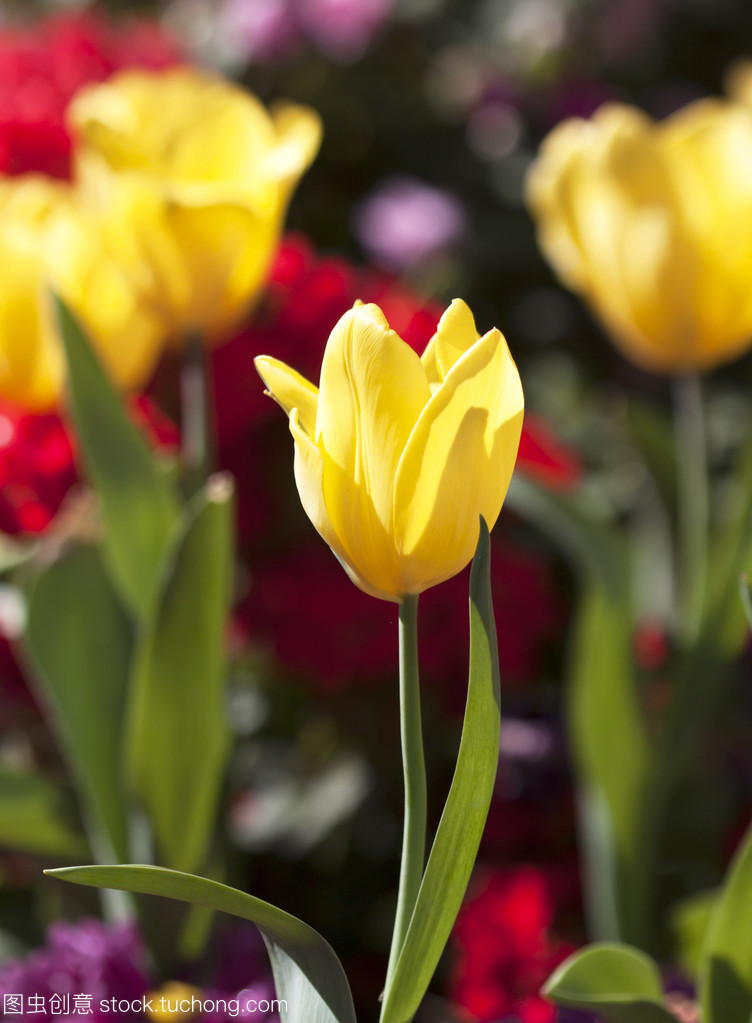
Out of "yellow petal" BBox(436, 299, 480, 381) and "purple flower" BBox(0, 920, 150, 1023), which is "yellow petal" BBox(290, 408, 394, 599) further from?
"purple flower" BBox(0, 920, 150, 1023)

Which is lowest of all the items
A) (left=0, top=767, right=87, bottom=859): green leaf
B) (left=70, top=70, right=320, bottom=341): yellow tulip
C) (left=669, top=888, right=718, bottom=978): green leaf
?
(left=669, top=888, right=718, bottom=978): green leaf

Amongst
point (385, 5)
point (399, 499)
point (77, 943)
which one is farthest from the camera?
point (385, 5)

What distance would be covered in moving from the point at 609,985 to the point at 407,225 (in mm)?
880

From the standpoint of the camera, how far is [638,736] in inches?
19.9

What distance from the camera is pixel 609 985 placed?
1.06 ft

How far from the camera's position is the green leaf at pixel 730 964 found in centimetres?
33

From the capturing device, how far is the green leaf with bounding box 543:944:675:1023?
11.8 inches

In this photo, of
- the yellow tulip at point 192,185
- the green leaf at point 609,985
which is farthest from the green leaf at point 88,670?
the green leaf at point 609,985

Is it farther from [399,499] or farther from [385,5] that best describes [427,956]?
[385,5]

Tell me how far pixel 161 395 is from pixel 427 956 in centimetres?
42

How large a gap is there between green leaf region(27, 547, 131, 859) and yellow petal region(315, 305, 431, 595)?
0.26 m

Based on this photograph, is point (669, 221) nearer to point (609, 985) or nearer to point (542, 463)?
point (542, 463)

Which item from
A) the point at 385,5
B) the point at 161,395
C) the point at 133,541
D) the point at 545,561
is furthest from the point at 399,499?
the point at 385,5

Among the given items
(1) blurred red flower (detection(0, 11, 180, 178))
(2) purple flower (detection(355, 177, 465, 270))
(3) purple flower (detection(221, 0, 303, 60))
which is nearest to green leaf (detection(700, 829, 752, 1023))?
(1) blurred red flower (detection(0, 11, 180, 178))
